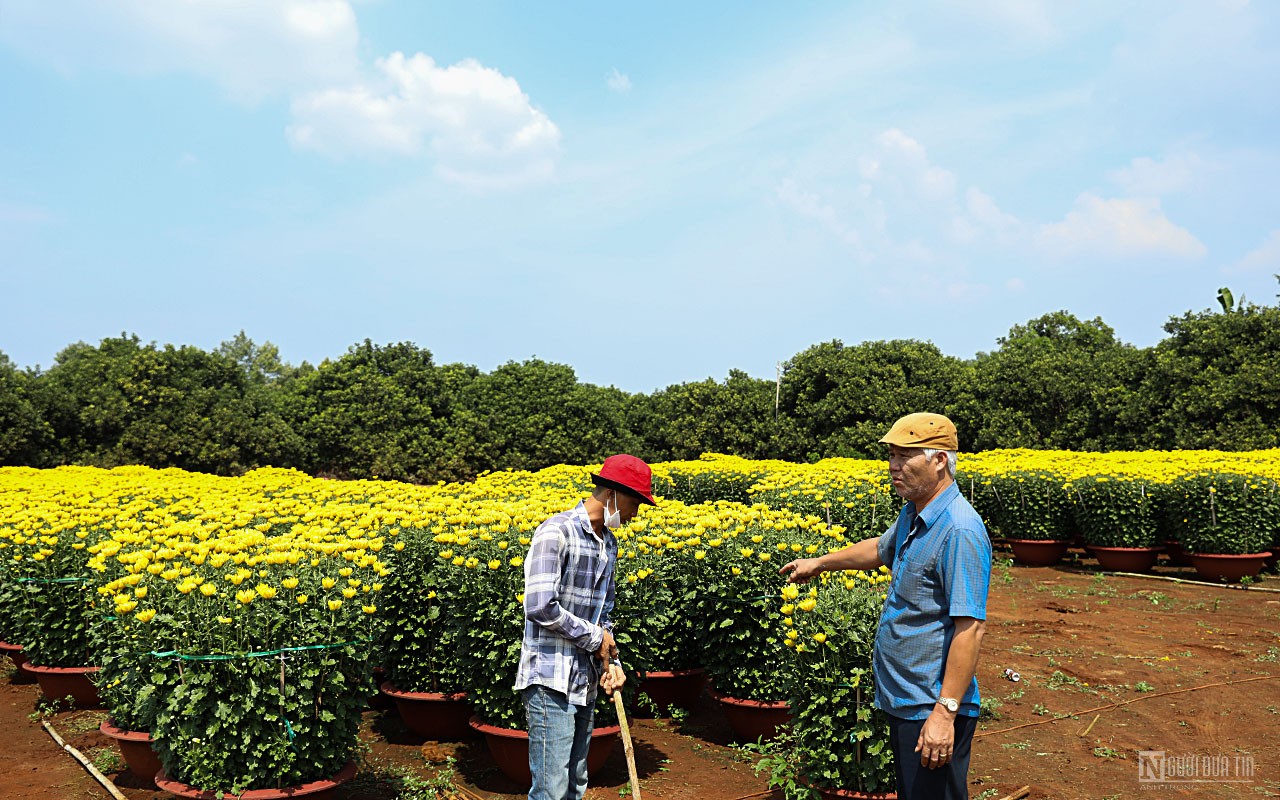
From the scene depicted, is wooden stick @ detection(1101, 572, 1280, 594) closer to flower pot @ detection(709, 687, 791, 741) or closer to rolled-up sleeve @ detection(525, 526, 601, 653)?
flower pot @ detection(709, 687, 791, 741)

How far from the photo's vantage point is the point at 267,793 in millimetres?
4051

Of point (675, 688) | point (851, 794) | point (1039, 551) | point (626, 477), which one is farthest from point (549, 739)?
point (1039, 551)

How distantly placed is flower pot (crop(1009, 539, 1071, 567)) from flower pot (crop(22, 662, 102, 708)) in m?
12.9

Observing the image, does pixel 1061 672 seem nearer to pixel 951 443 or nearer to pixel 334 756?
pixel 951 443

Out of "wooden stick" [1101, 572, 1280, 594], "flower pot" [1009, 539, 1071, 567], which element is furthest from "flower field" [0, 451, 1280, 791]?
"flower pot" [1009, 539, 1071, 567]

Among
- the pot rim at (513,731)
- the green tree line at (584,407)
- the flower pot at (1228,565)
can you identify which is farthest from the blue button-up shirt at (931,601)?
the green tree line at (584,407)

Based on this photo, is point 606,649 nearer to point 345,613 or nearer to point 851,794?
point 345,613

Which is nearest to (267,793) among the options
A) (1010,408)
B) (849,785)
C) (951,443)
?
(849,785)

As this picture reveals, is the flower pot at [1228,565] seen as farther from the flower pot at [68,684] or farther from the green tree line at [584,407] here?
the flower pot at [68,684]

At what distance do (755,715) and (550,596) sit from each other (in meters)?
2.87

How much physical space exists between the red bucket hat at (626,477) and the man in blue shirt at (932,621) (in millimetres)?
984

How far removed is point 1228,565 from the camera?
12.1 metres

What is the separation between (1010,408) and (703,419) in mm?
9432

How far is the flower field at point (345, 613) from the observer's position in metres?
4.12
